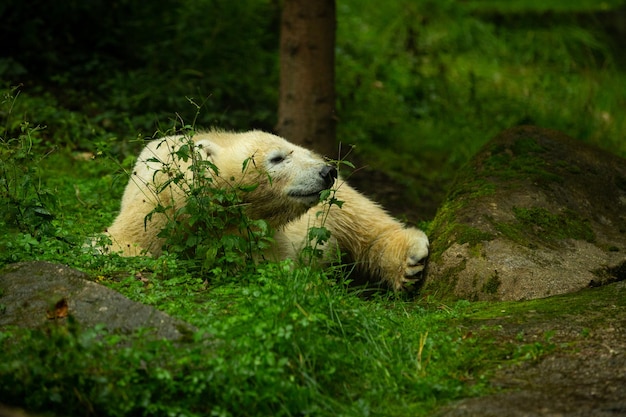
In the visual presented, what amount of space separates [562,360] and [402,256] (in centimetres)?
197

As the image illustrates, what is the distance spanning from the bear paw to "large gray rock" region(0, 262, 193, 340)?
2.10 m

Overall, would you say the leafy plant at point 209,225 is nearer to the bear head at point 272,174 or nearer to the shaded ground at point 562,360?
the bear head at point 272,174

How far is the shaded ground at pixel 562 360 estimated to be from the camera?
327cm

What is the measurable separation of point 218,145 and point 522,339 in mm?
2364

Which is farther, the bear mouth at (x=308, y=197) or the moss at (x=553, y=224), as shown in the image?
the moss at (x=553, y=224)

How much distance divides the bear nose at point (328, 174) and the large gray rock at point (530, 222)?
907mm

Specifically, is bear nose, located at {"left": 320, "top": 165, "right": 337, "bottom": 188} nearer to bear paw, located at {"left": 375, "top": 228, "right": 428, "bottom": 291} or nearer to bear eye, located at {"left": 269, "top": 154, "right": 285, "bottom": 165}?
bear eye, located at {"left": 269, "top": 154, "right": 285, "bottom": 165}

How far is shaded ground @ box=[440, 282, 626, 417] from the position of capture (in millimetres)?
3270

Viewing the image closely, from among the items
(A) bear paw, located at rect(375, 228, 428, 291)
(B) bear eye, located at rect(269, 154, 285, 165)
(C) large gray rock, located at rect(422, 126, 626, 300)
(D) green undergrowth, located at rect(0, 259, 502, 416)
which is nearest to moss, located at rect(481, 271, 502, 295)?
(C) large gray rock, located at rect(422, 126, 626, 300)

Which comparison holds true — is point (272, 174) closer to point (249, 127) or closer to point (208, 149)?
point (208, 149)

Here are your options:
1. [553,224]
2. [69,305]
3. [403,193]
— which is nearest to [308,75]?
[403,193]

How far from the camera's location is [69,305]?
3807 millimetres

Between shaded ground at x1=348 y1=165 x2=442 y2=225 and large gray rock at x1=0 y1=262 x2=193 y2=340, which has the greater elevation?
large gray rock at x1=0 y1=262 x2=193 y2=340

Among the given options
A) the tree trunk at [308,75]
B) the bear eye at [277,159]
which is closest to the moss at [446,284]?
the bear eye at [277,159]
